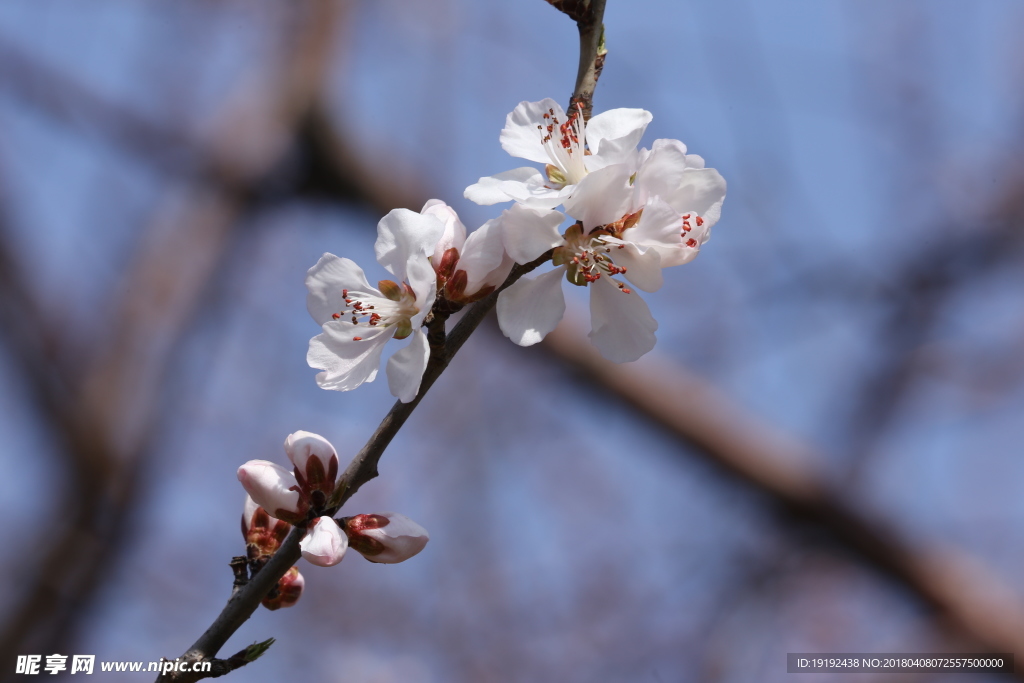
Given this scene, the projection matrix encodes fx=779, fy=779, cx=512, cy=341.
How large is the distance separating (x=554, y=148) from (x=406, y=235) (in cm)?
22

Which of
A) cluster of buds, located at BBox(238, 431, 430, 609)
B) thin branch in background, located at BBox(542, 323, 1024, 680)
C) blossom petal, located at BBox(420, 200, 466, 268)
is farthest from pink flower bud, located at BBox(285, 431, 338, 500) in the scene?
thin branch in background, located at BBox(542, 323, 1024, 680)

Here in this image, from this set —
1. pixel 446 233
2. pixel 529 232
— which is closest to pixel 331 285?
pixel 446 233

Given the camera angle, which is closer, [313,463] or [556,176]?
[313,463]

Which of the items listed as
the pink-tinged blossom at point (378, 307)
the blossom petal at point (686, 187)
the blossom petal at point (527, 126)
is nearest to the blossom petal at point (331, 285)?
the pink-tinged blossom at point (378, 307)

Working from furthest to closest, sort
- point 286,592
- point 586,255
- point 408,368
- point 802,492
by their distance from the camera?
point 802,492 < point 286,592 < point 586,255 < point 408,368

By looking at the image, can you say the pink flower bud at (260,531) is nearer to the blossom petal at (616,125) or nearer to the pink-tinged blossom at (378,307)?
the pink-tinged blossom at (378,307)

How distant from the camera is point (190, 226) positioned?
3959 mm

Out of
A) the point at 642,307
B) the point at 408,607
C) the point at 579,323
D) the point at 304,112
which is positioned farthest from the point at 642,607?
the point at 642,307

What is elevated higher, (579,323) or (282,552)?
(579,323)

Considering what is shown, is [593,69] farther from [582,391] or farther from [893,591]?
[893,591]

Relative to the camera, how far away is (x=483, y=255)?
75cm

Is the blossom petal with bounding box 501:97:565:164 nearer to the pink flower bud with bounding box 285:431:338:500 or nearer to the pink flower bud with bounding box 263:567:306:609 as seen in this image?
the pink flower bud with bounding box 285:431:338:500

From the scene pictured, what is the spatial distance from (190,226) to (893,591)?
3677 mm

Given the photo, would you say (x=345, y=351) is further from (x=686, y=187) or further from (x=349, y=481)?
(x=686, y=187)
